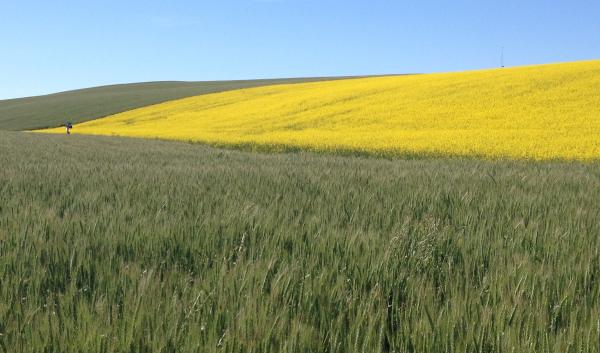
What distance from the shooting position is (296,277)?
6.24 ft

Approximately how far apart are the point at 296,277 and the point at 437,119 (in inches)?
753

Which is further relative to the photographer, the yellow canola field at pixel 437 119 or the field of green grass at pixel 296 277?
the yellow canola field at pixel 437 119

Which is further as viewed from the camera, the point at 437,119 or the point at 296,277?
the point at 437,119

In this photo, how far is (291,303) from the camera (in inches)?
67.9

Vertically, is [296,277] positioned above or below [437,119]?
above

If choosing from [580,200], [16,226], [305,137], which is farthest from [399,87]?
[16,226]

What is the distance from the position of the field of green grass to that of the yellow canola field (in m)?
10.5

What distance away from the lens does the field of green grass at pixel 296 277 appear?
141 centimetres

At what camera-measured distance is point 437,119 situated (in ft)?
66.3

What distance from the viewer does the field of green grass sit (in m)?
1.41

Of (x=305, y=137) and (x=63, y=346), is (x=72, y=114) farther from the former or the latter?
(x=63, y=346)

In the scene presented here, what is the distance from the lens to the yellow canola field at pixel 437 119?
14.4m

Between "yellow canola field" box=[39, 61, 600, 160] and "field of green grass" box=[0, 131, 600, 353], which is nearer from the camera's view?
"field of green grass" box=[0, 131, 600, 353]

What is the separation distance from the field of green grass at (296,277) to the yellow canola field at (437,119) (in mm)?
10462
